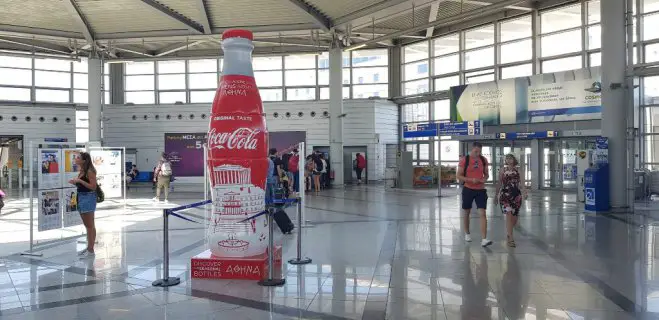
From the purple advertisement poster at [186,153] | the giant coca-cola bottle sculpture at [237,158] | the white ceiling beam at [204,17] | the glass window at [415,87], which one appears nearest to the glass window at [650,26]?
the glass window at [415,87]

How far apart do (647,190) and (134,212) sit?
15020 mm

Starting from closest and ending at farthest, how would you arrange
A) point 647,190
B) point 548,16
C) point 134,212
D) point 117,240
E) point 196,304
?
point 196,304 → point 117,240 → point 134,212 → point 647,190 → point 548,16

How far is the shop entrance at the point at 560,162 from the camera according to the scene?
66.0 ft

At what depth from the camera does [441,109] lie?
25266 millimetres

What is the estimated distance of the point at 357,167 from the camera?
2514 centimetres

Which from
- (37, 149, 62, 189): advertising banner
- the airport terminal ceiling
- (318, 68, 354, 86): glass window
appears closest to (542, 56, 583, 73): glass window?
the airport terminal ceiling

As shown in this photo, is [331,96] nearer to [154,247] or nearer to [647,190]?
[647,190]

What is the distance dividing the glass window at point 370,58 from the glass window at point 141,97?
36.3 ft

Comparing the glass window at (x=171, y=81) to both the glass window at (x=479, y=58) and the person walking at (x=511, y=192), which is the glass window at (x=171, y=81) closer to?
the glass window at (x=479, y=58)

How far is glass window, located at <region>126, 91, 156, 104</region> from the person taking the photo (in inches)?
1102

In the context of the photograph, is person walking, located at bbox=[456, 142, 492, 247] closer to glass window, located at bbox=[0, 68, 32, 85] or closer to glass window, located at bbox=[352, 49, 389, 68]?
glass window, located at bbox=[352, 49, 389, 68]

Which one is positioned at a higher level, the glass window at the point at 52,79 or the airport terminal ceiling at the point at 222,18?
the airport terminal ceiling at the point at 222,18

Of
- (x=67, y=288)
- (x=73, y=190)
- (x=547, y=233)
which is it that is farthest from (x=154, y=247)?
(x=547, y=233)

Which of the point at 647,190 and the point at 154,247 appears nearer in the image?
the point at 154,247
